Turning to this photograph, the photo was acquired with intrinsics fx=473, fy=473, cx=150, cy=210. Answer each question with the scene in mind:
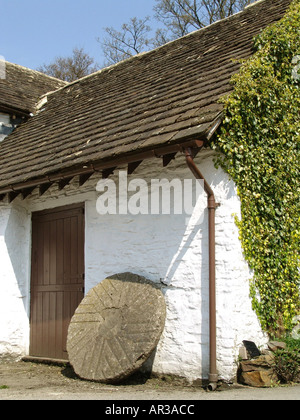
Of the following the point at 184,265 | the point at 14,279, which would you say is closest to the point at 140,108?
the point at 184,265

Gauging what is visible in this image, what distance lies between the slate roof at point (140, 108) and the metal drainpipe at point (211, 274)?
42 cm

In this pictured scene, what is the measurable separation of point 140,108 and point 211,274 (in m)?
3.07

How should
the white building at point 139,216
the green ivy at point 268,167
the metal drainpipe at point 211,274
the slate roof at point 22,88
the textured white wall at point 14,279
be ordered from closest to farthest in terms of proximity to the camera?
the metal drainpipe at point 211,274 < the white building at point 139,216 < the green ivy at point 268,167 < the textured white wall at point 14,279 < the slate roof at point 22,88

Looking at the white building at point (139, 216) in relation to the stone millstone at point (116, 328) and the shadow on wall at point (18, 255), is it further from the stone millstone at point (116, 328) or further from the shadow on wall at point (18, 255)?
the stone millstone at point (116, 328)

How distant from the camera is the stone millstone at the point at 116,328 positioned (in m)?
5.33

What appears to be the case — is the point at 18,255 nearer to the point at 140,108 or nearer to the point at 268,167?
the point at 140,108

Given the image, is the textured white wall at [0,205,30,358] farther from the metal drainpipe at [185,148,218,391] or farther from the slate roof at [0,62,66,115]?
the metal drainpipe at [185,148,218,391]

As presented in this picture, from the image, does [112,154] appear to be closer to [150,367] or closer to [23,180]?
[23,180]

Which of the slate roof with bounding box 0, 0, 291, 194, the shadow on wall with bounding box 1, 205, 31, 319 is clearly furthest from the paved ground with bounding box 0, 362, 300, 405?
the slate roof with bounding box 0, 0, 291, 194

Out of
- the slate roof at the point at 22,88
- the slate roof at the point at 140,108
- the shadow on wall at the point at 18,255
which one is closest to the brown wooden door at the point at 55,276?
the shadow on wall at the point at 18,255

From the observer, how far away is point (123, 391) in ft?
16.6

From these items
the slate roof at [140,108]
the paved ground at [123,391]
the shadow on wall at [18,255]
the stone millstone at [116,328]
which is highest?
the slate roof at [140,108]
